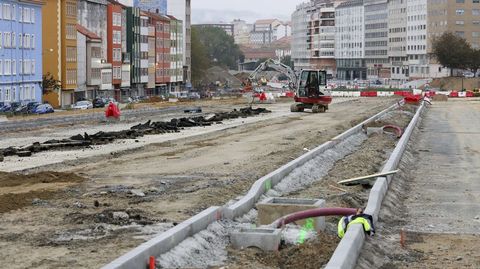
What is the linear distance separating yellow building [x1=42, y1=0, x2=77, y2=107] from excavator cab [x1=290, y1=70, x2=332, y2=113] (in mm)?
34870

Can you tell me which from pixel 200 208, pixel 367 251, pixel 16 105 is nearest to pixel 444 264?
pixel 367 251

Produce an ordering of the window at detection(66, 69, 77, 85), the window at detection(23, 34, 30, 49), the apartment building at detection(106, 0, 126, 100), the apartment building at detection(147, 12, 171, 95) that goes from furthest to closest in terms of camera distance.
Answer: the apartment building at detection(147, 12, 171, 95) < the apartment building at detection(106, 0, 126, 100) < the window at detection(66, 69, 77, 85) < the window at detection(23, 34, 30, 49)

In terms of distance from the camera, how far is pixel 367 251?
12.6 m

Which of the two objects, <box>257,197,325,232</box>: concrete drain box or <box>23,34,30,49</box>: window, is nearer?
<box>257,197,325,232</box>: concrete drain box

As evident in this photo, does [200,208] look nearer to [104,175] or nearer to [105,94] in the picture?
[104,175]

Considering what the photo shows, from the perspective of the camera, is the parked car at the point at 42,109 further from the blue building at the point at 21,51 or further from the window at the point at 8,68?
the window at the point at 8,68

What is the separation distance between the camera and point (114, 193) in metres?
18.3

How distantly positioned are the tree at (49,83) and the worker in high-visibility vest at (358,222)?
82.3 meters

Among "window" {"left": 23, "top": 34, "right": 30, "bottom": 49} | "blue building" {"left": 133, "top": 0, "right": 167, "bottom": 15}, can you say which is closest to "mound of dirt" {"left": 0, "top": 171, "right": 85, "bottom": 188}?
"window" {"left": 23, "top": 34, "right": 30, "bottom": 49}

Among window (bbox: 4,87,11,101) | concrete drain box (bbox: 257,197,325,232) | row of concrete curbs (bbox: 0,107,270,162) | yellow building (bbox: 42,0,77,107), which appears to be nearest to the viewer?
concrete drain box (bbox: 257,197,325,232)

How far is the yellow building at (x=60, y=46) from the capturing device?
100 meters

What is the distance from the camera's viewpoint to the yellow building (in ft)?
329

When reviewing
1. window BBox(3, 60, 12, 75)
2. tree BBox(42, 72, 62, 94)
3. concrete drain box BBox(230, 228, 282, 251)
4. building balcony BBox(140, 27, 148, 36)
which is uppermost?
building balcony BBox(140, 27, 148, 36)

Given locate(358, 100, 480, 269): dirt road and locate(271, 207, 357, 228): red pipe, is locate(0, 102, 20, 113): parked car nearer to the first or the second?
locate(358, 100, 480, 269): dirt road
